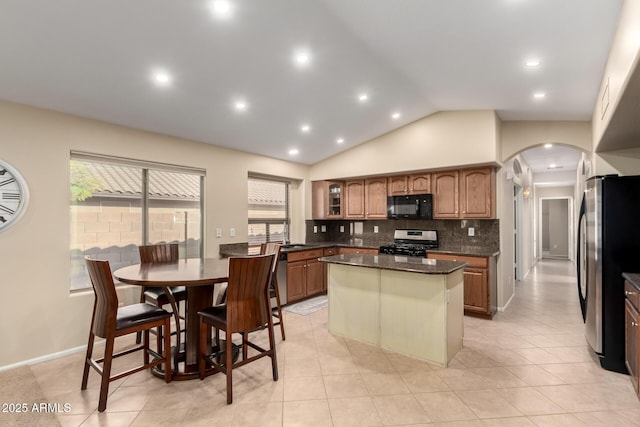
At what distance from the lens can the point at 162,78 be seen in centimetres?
276

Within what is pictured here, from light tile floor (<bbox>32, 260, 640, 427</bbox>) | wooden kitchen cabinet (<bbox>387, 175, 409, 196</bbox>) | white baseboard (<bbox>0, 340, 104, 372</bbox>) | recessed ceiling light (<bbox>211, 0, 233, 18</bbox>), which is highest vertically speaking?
recessed ceiling light (<bbox>211, 0, 233, 18</bbox>)

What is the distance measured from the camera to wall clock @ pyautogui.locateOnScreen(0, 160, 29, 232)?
2.69m

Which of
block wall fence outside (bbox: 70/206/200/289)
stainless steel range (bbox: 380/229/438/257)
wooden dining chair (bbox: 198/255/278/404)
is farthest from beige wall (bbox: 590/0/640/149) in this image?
block wall fence outside (bbox: 70/206/200/289)

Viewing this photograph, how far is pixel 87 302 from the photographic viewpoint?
318 cm

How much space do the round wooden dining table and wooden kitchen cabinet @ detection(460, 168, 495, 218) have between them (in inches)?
A: 133

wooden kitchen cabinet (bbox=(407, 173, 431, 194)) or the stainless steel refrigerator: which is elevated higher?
wooden kitchen cabinet (bbox=(407, 173, 431, 194))

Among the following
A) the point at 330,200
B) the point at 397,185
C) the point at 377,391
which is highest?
the point at 397,185

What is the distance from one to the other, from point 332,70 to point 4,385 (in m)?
3.85

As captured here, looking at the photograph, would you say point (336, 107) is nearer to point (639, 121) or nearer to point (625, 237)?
point (639, 121)

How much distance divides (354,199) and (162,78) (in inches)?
142

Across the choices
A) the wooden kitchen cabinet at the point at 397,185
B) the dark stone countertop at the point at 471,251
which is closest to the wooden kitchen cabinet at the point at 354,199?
the wooden kitchen cabinet at the point at 397,185

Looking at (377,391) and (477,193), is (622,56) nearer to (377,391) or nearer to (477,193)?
(477,193)

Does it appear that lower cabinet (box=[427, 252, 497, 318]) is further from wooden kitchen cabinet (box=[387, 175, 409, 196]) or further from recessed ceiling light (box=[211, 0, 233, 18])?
recessed ceiling light (box=[211, 0, 233, 18])

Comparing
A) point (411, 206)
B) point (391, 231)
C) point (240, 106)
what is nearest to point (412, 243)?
point (391, 231)
